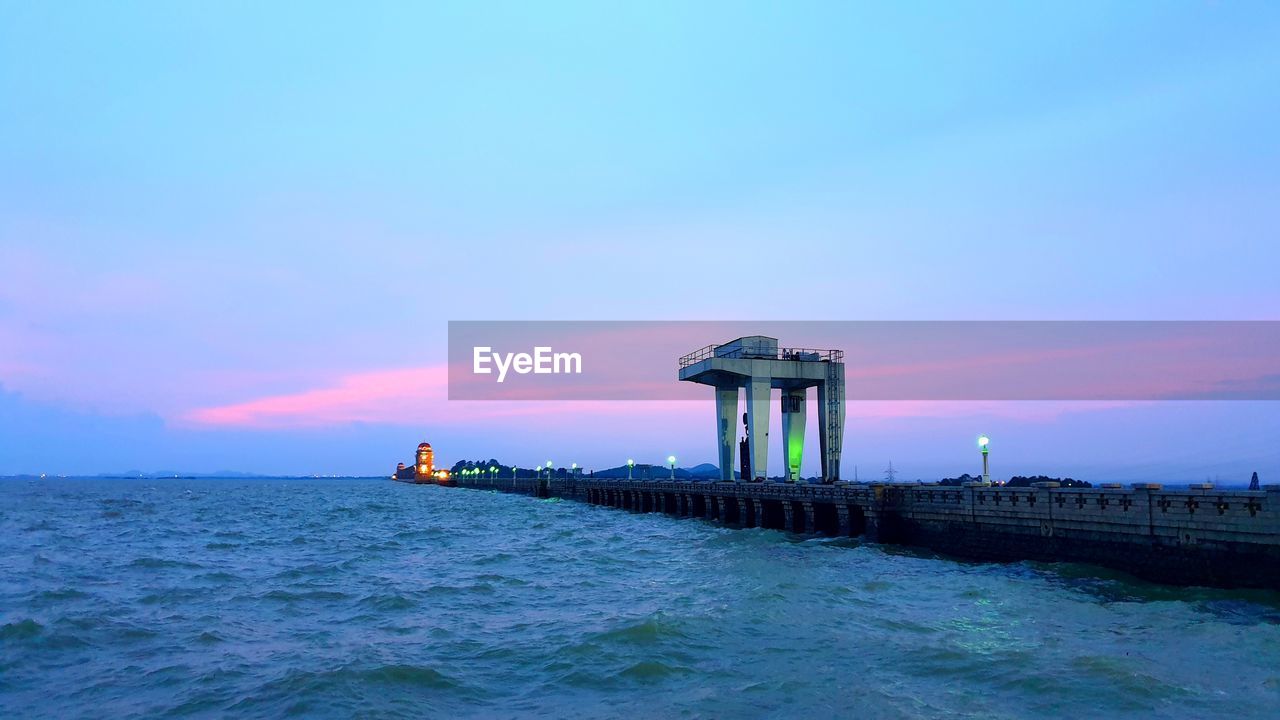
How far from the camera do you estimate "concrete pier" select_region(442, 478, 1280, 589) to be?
704 inches

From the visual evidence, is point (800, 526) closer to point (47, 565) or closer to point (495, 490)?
point (47, 565)

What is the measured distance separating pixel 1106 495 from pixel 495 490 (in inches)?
5436

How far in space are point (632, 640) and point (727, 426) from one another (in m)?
39.0

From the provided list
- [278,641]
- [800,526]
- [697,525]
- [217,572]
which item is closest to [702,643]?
[278,641]

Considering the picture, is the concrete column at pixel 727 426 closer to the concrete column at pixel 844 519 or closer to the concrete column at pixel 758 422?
the concrete column at pixel 758 422

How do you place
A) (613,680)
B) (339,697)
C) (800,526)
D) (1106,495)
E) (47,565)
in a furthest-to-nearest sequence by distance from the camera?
(800,526), (47,565), (1106,495), (613,680), (339,697)

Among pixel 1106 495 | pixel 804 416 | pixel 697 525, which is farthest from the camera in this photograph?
Answer: pixel 804 416

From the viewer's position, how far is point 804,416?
5122 cm

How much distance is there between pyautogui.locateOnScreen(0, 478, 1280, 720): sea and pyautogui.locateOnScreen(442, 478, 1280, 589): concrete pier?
0.74 meters

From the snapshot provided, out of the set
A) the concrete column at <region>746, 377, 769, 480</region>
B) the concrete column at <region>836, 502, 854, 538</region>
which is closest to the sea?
the concrete column at <region>836, 502, 854, 538</region>

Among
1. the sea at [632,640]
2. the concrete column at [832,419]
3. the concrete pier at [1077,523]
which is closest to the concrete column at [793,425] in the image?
the concrete column at [832,419]

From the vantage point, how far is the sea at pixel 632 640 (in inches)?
447

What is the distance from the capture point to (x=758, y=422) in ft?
157

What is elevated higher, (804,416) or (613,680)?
(804,416)
